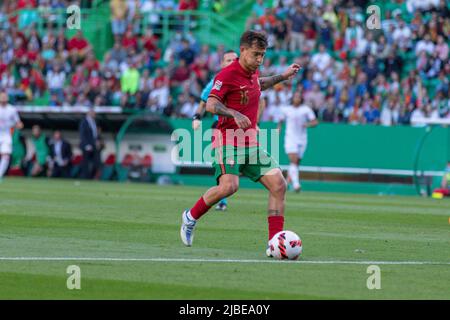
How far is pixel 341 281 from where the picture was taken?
10039 millimetres

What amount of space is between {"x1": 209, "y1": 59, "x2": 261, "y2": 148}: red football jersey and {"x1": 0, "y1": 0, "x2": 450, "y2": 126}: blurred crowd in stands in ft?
60.2

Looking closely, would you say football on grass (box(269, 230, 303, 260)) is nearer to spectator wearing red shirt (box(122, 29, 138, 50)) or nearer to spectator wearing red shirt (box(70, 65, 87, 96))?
spectator wearing red shirt (box(70, 65, 87, 96))

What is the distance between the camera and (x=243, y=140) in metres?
12.5

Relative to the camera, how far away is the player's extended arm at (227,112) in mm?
11602

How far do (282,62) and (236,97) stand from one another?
21.6 m

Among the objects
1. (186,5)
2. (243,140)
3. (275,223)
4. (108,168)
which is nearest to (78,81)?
(108,168)

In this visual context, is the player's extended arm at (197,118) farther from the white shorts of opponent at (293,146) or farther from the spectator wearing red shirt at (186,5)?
the spectator wearing red shirt at (186,5)

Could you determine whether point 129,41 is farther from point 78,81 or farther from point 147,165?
point 147,165

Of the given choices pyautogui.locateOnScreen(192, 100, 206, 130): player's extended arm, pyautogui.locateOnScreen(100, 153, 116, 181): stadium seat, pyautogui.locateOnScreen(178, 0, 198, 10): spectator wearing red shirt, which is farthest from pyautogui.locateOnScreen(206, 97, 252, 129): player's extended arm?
pyautogui.locateOnScreen(178, 0, 198, 10): spectator wearing red shirt

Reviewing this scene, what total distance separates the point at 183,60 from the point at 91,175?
15.3 ft

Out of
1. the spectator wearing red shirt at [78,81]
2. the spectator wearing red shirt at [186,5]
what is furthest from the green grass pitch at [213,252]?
the spectator wearing red shirt at [186,5]

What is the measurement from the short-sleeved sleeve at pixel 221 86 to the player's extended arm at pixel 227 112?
7 cm
